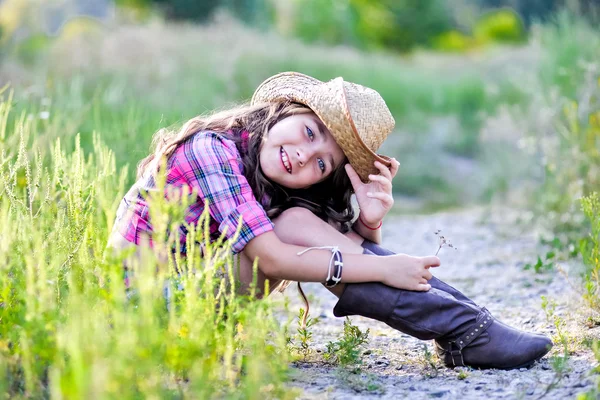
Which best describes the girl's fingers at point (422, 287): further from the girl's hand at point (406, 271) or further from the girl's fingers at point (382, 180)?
the girl's fingers at point (382, 180)

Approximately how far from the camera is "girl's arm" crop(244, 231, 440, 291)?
104 inches


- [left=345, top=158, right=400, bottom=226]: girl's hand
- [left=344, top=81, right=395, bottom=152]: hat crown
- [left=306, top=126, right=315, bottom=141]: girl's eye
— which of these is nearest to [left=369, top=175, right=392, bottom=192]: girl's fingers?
[left=345, top=158, right=400, bottom=226]: girl's hand

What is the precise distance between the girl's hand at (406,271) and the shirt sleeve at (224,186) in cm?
45

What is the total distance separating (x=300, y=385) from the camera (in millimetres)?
2502

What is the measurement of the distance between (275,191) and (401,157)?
701 centimetres

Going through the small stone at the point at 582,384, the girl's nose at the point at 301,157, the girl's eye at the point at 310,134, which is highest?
the girl's eye at the point at 310,134

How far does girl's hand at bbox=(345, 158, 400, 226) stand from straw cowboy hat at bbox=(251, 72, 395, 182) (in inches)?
1.0

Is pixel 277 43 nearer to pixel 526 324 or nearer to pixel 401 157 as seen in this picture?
pixel 401 157

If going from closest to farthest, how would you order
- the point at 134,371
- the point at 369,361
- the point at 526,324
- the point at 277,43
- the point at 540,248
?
the point at 134,371, the point at 369,361, the point at 526,324, the point at 540,248, the point at 277,43

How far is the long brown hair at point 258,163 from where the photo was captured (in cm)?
293

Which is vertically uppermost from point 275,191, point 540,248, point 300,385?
point 275,191

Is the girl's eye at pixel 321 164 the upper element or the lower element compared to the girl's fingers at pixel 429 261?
upper

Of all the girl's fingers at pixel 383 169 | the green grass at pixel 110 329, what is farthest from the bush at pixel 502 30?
the green grass at pixel 110 329

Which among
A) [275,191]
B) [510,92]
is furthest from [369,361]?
[510,92]
